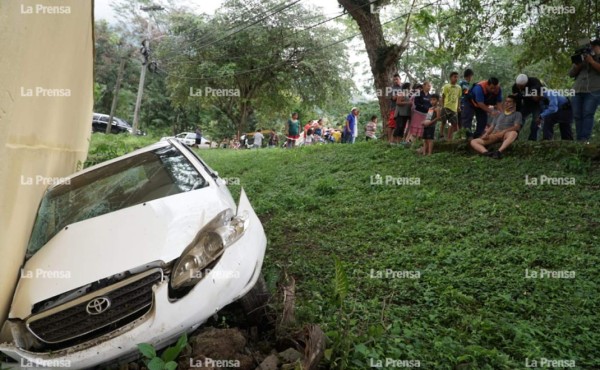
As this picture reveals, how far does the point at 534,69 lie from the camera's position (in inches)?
797

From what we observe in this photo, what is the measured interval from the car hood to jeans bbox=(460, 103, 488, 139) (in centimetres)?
699

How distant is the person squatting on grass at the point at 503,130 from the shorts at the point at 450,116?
5.02 feet

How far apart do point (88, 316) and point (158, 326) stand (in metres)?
0.44

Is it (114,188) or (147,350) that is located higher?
(114,188)

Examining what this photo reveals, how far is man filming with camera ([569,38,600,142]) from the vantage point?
7051 mm

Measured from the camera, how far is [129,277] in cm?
264

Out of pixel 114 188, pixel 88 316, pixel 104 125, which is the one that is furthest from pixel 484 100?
pixel 104 125

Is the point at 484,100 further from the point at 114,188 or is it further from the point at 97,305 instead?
the point at 97,305

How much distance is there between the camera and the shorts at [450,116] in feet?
31.0

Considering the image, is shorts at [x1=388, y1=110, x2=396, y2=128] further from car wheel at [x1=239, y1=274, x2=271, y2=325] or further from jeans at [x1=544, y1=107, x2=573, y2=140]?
car wheel at [x1=239, y1=274, x2=271, y2=325]

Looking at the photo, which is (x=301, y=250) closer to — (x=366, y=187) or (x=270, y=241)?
(x=270, y=241)

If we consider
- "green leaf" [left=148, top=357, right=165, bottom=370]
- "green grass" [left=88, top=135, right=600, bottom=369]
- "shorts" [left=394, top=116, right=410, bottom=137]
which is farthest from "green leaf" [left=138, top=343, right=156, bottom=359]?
"shorts" [left=394, top=116, right=410, bottom=137]

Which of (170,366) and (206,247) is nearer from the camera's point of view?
(170,366)

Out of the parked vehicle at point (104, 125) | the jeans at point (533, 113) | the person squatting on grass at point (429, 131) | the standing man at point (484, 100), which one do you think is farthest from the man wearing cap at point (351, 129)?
the parked vehicle at point (104, 125)
